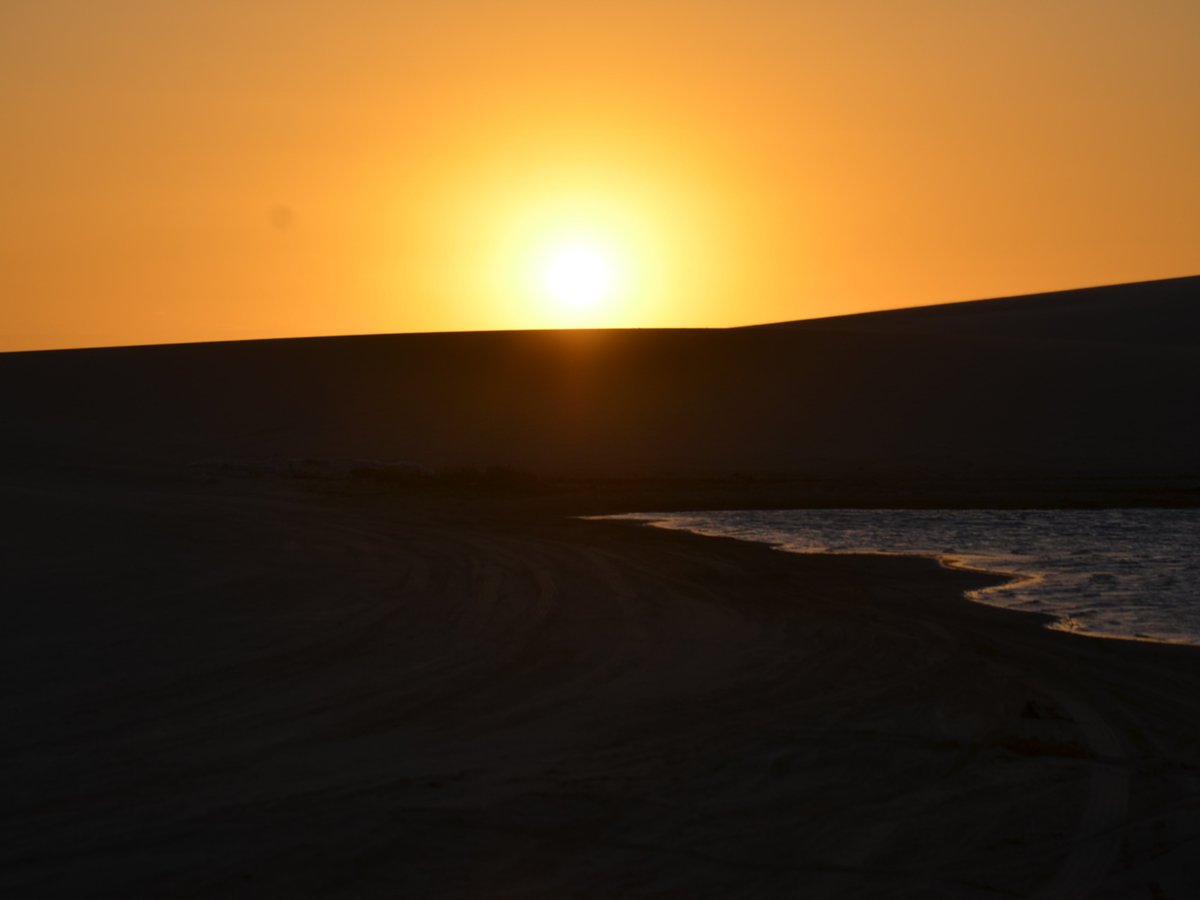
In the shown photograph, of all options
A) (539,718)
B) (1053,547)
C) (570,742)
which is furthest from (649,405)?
(570,742)

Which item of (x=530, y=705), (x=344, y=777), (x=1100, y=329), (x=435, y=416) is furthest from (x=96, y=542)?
(x=1100, y=329)

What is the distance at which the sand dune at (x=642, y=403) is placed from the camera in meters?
31.2

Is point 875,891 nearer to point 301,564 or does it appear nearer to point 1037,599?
point 1037,599

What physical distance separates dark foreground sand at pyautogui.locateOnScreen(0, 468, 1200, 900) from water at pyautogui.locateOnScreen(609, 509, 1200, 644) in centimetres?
89

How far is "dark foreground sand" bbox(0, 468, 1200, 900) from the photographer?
16.2ft

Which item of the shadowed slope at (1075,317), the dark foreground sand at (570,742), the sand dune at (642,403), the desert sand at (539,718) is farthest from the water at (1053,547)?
the shadowed slope at (1075,317)

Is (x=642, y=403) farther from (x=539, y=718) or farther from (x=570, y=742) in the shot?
(x=570, y=742)

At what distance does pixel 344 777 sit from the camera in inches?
236

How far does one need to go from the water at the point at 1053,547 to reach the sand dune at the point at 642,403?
273 inches

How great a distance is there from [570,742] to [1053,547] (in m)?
11.3

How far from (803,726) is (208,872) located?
134 inches

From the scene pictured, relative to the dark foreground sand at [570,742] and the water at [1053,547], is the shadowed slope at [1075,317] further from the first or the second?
the dark foreground sand at [570,742]

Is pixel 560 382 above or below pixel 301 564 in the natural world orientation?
above

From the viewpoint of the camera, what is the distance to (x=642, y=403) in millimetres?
39406
